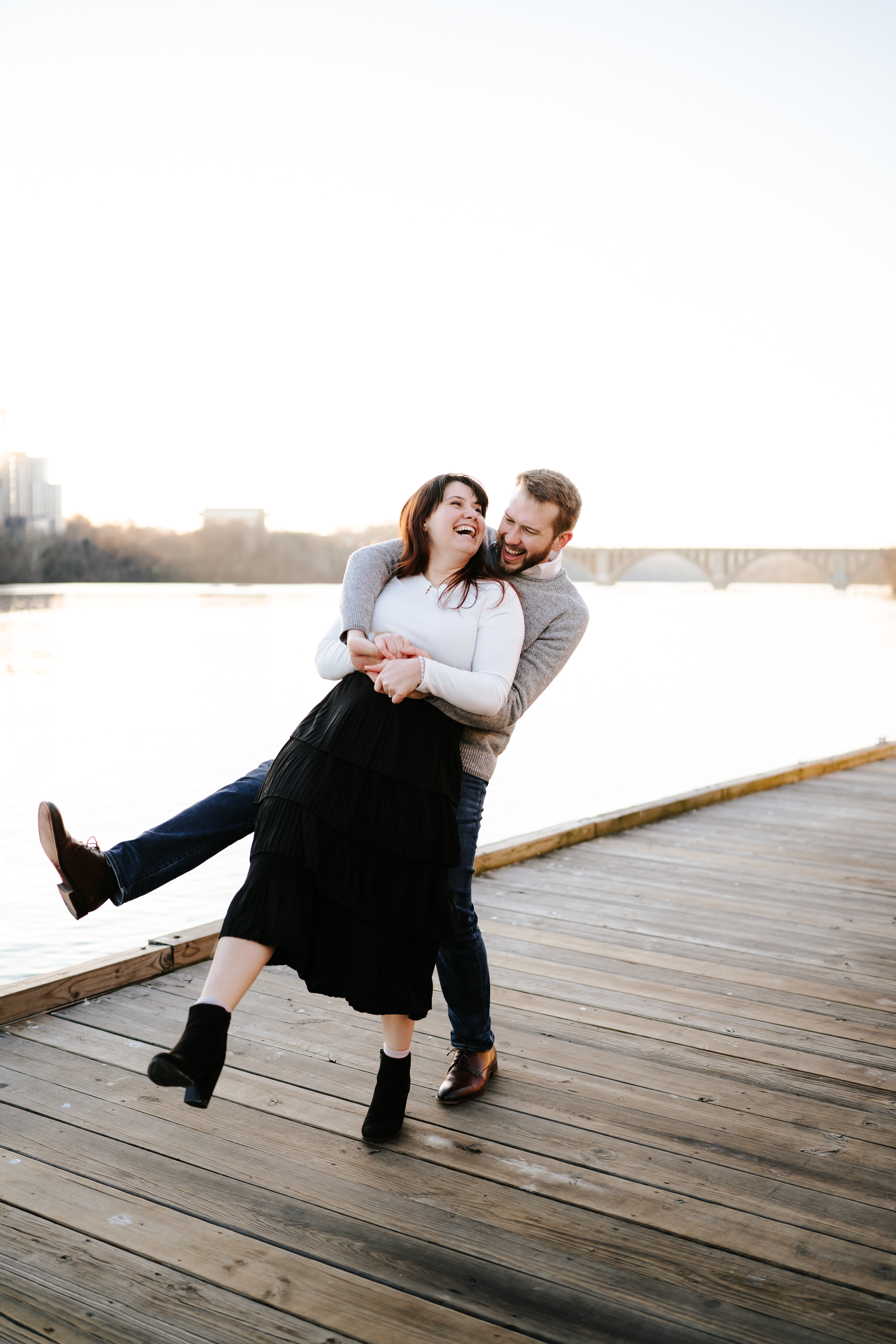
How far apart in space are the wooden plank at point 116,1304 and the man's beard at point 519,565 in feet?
4.25

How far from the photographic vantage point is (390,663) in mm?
1979

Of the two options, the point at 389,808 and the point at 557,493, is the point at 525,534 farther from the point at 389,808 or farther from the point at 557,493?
the point at 389,808

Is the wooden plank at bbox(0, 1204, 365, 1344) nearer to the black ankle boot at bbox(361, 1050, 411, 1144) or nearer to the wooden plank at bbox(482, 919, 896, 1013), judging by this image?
the black ankle boot at bbox(361, 1050, 411, 1144)

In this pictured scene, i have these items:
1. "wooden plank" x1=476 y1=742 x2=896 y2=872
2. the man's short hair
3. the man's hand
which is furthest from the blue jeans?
"wooden plank" x1=476 y1=742 x2=896 y2=872

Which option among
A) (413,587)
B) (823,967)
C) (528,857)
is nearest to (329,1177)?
(413,587)

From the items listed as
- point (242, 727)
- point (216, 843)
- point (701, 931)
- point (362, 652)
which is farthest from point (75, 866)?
point (242, 727)

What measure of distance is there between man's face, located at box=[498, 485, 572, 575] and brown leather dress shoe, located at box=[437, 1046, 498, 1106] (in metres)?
0.98

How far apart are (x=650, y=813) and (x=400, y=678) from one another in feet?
11.8

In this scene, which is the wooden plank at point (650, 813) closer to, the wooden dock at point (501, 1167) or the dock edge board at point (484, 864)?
the dock edge board at point (484, 864)

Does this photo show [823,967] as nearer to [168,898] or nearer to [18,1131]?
[18,1131]

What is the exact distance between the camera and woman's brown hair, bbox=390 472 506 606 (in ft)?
7.09

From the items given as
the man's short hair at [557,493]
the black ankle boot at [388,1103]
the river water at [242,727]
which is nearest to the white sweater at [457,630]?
the man's short hair at [557,493]

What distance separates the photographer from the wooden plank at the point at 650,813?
4422mm

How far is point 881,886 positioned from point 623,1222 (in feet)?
8.80
